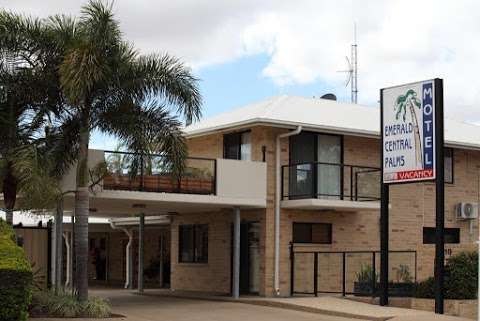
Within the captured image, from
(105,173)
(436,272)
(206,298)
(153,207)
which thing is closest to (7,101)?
(105,173)

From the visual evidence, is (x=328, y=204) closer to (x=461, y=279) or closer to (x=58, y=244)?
(x=461, y=279)

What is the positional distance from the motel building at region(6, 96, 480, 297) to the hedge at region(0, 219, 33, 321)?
6413 mm

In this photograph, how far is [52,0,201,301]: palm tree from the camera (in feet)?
61.0

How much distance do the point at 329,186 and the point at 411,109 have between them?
5.52m

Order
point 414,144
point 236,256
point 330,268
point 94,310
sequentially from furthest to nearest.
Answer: point 330,268
point 236,256
point 414,144
point 94,310

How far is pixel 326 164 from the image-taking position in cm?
2498

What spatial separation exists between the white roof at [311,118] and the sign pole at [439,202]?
529cm

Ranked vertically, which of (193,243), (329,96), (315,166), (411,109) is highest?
(329,96)

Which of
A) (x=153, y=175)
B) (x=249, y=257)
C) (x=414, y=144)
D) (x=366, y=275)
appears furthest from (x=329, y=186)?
(x=153, y=175)

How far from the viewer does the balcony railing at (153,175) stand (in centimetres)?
2100

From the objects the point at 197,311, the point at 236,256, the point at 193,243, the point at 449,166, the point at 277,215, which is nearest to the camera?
the point at 197,311

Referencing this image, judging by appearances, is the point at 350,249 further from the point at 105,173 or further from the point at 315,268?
the point at 105,173

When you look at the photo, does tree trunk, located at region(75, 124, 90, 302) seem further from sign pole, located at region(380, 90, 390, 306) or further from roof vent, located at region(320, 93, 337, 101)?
roof vent, located at region(320, 93, 337, 101)

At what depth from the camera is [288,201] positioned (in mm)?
24844
